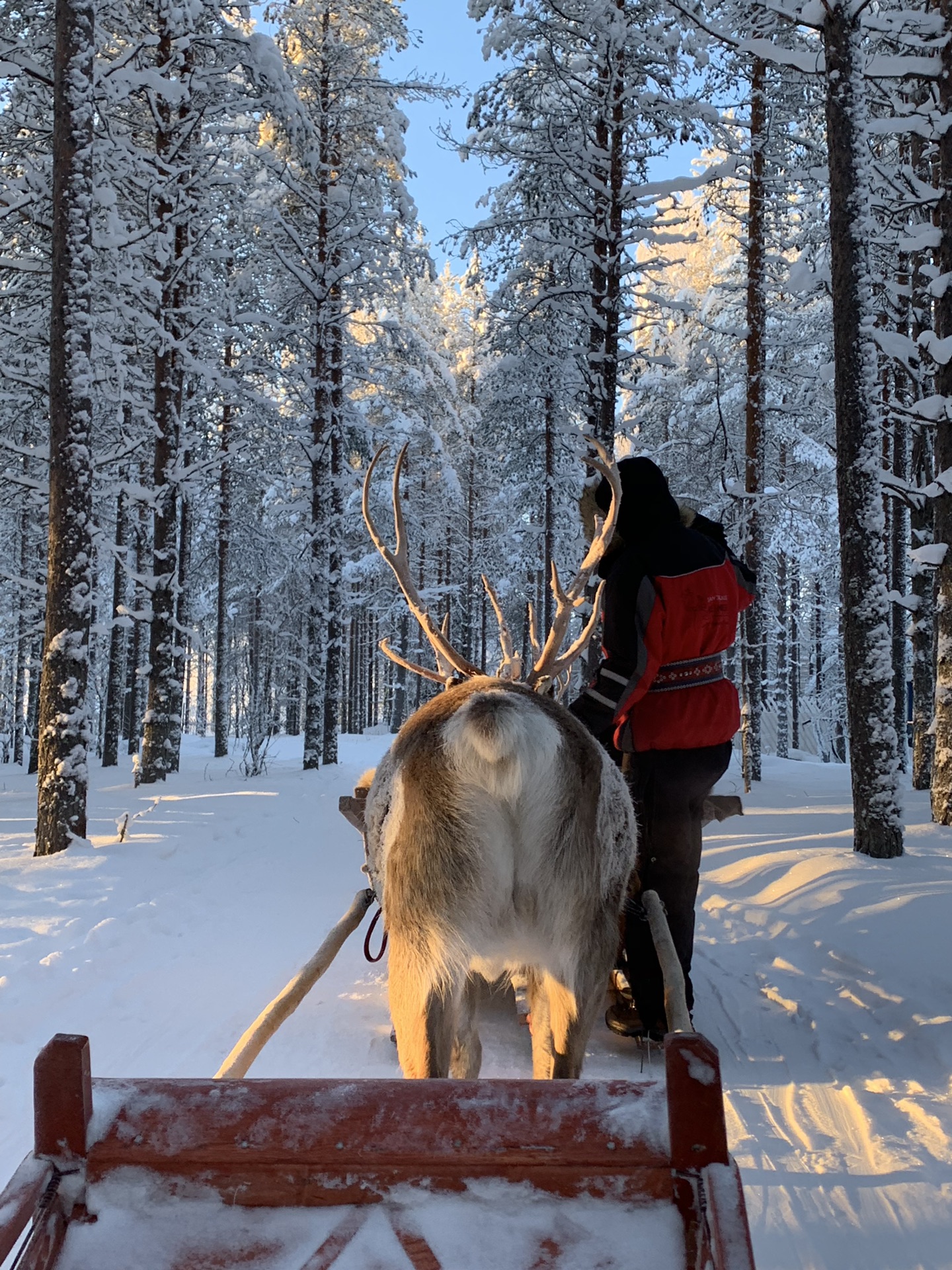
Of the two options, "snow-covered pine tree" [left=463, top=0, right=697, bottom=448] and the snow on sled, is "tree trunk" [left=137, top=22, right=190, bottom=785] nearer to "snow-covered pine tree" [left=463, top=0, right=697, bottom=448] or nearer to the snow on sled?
"snow-covered pine tree" [left=463, top=0, right=697, bottom=448]

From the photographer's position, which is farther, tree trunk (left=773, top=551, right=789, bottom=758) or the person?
tree trunk (left=773, top=551, right=789, bottom=758)

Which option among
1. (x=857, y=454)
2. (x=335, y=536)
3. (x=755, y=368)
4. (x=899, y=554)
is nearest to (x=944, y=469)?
(x=857, y=454)

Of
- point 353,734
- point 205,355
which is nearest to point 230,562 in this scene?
point 205,355

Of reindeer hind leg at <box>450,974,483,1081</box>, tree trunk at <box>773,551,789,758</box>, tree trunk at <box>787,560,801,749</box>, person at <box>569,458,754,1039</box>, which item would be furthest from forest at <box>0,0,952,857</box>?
tree trunk at <box>787,560,801,749</box>

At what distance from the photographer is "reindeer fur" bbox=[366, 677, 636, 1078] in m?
2.30

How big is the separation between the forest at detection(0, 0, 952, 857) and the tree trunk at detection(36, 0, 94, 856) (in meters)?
0.03

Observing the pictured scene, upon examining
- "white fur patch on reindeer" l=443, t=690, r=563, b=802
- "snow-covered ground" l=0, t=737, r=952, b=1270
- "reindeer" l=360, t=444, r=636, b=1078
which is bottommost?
"snow-covered ground" l=0, t=737, r=952, b=1270

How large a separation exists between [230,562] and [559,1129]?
77.4 ft

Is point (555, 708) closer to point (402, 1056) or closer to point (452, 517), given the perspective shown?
point (402, 1056)

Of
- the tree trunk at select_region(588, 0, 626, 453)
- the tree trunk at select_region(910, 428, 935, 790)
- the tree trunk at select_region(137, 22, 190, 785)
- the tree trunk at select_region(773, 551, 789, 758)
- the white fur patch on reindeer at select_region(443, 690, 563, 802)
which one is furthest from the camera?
the tree trunk at select_region(773, 551, 789, 758)

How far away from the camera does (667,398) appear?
18.1m

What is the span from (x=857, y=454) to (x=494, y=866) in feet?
19.0

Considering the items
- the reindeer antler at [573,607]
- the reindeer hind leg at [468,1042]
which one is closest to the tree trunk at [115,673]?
the reindeer antler at [573,607]

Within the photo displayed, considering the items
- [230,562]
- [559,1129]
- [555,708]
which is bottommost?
[559,1129]
